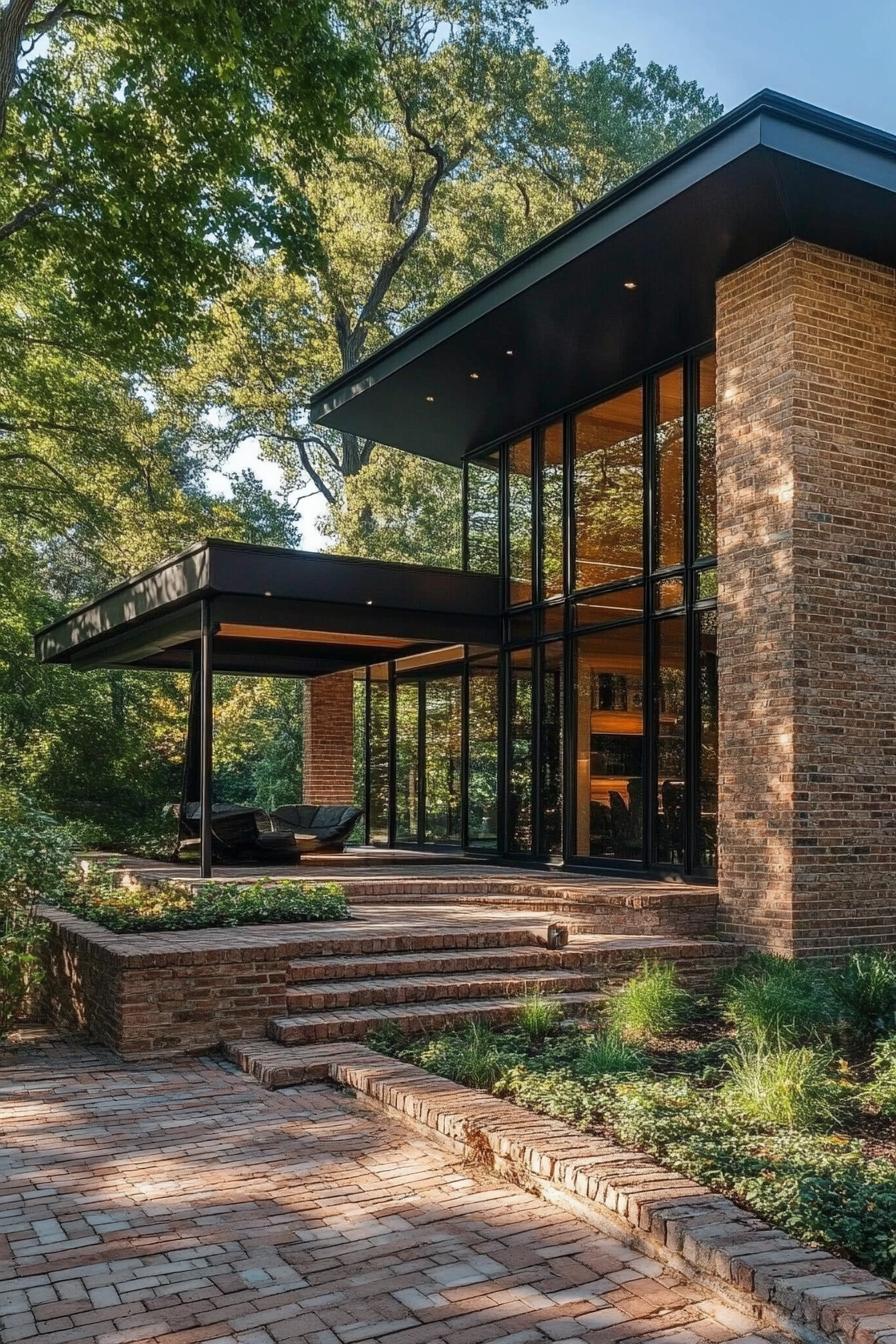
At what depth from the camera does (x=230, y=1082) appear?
18.1 feet

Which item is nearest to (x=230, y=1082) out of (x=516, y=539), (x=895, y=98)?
(x=516, y=539)

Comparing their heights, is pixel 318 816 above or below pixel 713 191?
below

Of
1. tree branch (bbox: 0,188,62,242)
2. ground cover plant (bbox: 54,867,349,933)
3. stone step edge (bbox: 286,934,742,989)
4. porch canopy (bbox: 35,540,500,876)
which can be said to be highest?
tree branch (bbox: 0,188,62,242)

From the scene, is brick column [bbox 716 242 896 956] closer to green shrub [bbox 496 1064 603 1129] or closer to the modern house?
the modern house

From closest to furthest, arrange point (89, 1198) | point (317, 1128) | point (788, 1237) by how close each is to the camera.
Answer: point (788, 1237), point (89, 1198), point (317, 1128)

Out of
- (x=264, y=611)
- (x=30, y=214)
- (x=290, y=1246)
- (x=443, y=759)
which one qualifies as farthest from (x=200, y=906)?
(x=30, y=214)

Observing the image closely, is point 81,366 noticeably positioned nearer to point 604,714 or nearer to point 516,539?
point 516,539

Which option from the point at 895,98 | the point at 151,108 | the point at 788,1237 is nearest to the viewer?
the point at 788,1237

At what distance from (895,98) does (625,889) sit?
125 feet

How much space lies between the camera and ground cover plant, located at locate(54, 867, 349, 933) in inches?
286

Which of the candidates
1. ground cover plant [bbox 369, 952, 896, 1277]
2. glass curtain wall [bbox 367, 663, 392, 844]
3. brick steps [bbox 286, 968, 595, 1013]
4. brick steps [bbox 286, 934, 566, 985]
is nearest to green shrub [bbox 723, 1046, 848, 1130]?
ground cover plant [bbox 369, 952, 896, 1277]

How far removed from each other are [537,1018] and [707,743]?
442 centimetres

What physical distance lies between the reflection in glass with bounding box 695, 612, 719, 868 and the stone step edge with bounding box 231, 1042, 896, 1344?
535cm

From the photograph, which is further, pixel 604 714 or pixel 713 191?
pixel 604 714
